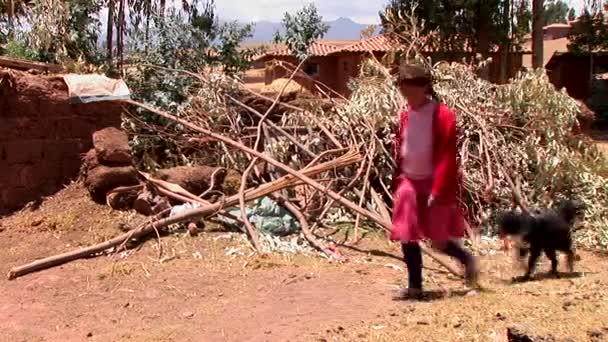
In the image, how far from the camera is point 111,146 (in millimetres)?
7750

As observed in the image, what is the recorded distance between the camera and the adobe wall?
777cm

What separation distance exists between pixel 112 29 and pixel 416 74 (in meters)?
10.8

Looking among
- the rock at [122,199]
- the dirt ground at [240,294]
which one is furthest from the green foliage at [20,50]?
the rock at [122,199]

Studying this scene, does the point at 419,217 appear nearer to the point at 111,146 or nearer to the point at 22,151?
the point at 111,146

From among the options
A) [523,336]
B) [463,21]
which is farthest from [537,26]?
[523,336]

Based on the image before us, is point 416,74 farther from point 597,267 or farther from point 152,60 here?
point 152,60

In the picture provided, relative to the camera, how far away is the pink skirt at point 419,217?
199 inches

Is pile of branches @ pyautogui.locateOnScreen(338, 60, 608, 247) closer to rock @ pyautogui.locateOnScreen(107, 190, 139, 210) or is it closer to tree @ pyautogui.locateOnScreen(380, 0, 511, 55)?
rock @ pyautogui.locateOnScreen(107, 190, 139, 210)

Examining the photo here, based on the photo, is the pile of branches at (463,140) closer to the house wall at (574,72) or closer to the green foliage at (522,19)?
the green foliage at (522,19)

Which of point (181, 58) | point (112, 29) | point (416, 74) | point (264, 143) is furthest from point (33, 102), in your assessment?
point (112, 29)

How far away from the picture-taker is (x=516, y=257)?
6.40 metres

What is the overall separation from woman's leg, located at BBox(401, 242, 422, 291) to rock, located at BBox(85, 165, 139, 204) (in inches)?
141

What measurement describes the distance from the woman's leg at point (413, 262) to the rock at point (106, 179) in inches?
141

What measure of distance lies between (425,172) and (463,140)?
12.3 ft
